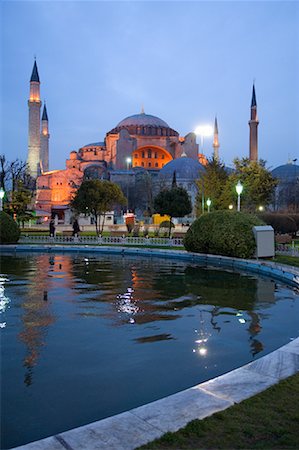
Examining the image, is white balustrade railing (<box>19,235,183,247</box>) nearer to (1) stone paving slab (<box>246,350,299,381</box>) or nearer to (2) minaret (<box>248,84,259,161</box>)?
(1) stone paving slab (<box>246,350,299,381</box>)

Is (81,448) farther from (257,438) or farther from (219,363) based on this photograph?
(219,363)

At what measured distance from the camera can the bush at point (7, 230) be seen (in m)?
20.7

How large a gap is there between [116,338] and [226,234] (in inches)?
385

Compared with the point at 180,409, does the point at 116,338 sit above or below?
below

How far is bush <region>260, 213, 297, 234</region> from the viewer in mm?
24703

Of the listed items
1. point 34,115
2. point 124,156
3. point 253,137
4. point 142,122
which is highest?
point 142,122

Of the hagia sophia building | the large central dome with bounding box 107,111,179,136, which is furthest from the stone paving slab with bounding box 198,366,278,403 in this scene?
the large central dome with bounding box 107,111,179,136

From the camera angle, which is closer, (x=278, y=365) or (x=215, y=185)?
(x=278, y=365)

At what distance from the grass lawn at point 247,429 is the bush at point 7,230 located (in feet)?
62.2

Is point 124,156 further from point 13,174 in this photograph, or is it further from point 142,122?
point 13,174

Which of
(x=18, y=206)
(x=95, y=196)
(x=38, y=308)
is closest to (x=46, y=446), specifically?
(x=38, y=308)

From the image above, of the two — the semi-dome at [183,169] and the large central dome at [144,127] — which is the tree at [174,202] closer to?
the semi-dome at [183,169]

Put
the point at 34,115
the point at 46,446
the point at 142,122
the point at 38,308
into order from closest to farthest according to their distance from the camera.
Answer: the point at 46,446 < the point at 38,308 < the point at 34,115 < the point at 142,122

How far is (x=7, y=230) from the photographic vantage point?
2070cm
